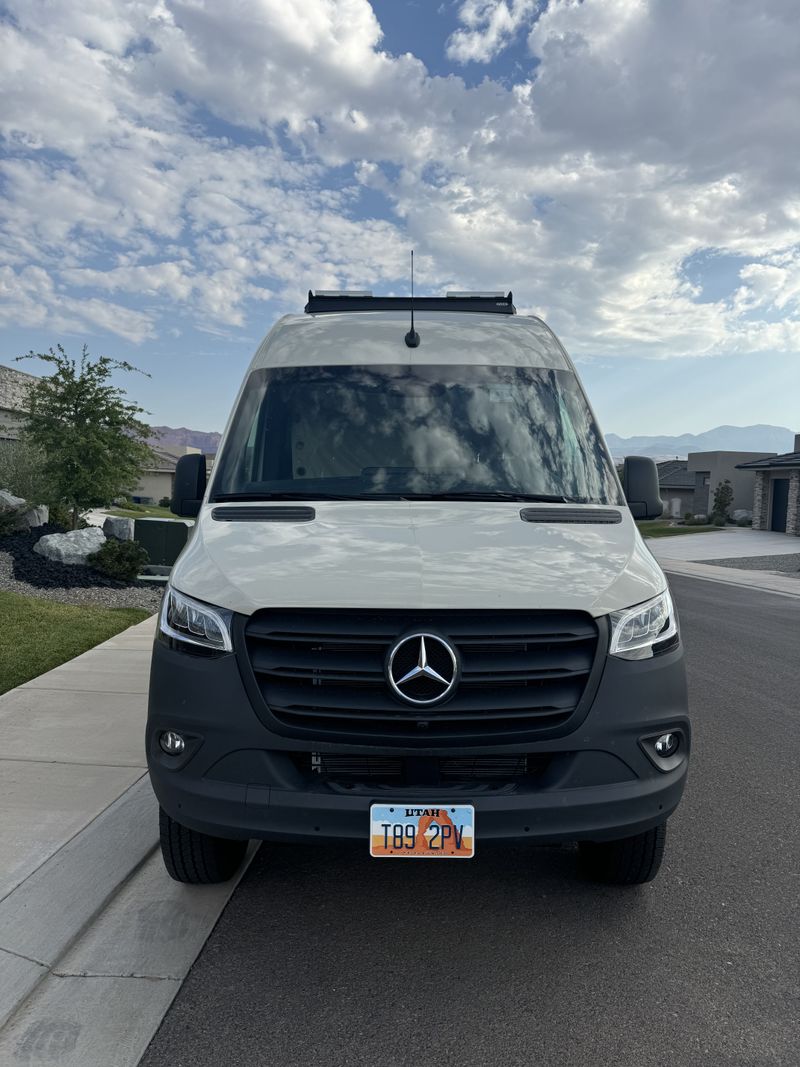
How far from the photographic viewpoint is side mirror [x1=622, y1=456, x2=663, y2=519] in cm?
447

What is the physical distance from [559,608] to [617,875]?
1.38 meters

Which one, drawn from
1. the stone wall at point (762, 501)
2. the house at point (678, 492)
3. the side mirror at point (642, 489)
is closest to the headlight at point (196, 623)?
the side mirror at point (642, 489)

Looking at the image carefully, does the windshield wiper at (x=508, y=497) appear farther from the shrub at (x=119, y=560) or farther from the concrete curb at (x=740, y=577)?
the concrete curb at (x=740, y=577)

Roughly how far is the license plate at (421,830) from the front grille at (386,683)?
0.77ft

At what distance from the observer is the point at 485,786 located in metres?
3.09

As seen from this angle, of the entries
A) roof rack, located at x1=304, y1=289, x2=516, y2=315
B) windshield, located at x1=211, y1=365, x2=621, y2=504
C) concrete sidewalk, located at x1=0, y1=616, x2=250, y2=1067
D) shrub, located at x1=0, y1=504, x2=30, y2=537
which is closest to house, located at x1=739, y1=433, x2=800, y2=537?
shrub, located at x1=0, y1=504, x2=30, y2=537

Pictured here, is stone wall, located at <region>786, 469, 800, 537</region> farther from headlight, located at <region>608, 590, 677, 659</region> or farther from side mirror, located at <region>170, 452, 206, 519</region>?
headlight, located at <region>608, 590, 677, 659</region>

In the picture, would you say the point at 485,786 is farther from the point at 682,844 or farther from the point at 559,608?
the point at 682,844

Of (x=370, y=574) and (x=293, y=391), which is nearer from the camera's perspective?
(x=370, y=574)

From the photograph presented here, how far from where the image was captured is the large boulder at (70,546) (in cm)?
1362

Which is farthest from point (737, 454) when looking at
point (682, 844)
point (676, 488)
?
point (682, 844)

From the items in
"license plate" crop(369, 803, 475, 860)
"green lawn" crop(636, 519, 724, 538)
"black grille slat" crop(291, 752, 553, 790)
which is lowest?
"green lawn" crop(636, 519, 724, 538)

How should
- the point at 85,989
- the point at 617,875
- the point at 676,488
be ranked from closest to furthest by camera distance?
the point at 85,989, the point at 617,875, the point at 676,488

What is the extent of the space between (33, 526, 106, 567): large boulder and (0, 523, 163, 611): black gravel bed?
12 centimetres
